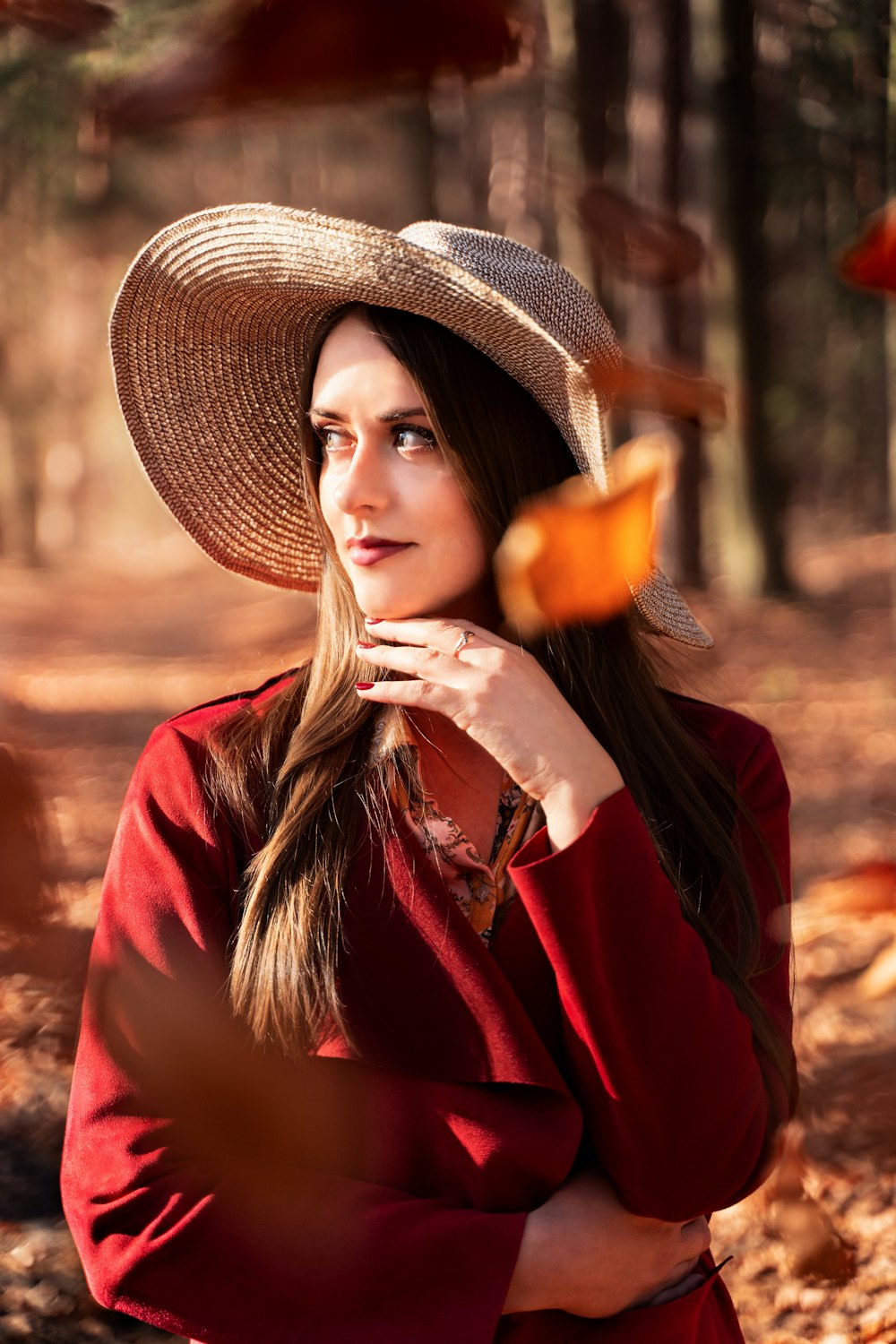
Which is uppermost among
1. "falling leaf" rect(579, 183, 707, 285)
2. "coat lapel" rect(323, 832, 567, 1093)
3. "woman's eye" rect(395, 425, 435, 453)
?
"falling leaf" rect(579, 183, 707, 285)

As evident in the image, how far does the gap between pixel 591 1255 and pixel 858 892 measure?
2404mm

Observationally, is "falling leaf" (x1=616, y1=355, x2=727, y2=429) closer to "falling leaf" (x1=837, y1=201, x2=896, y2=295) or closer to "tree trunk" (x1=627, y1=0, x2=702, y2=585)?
"falling leaf" (x1=837, y1=201, x2=896, y2=295)

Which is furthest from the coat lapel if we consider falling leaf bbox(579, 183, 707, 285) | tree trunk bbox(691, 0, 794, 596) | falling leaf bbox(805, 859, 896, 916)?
tree trunk bbox(691, 0, 794, 596)

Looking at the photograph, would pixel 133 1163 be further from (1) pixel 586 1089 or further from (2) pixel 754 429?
(2) pixel 754 429

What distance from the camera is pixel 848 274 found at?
2.79ft

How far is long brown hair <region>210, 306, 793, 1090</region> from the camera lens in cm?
138

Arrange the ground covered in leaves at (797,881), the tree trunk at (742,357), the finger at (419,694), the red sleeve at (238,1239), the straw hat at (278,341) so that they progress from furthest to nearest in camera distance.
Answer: the tree trunk at (742,357), the ground covered in leaves at (797,881), the straw hat at (278,341), the finger at (419,694), the red sleeve at (238,1239)

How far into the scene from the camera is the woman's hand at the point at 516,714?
1297mm

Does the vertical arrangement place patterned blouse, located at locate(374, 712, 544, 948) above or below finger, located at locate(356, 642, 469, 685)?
below

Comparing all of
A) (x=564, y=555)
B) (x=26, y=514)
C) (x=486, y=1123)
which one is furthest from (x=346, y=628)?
(x=26, y=514)

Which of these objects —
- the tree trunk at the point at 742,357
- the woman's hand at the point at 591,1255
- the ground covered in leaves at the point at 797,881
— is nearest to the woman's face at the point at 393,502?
the ground covered in leaves at the point at 797,881

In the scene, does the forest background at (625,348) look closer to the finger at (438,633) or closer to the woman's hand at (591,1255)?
the finger at (438,633)

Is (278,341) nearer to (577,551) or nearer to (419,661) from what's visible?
(419,661)

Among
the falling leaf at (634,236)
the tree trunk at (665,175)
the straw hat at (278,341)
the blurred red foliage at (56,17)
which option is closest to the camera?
the blurred red foliage at (56,17)
